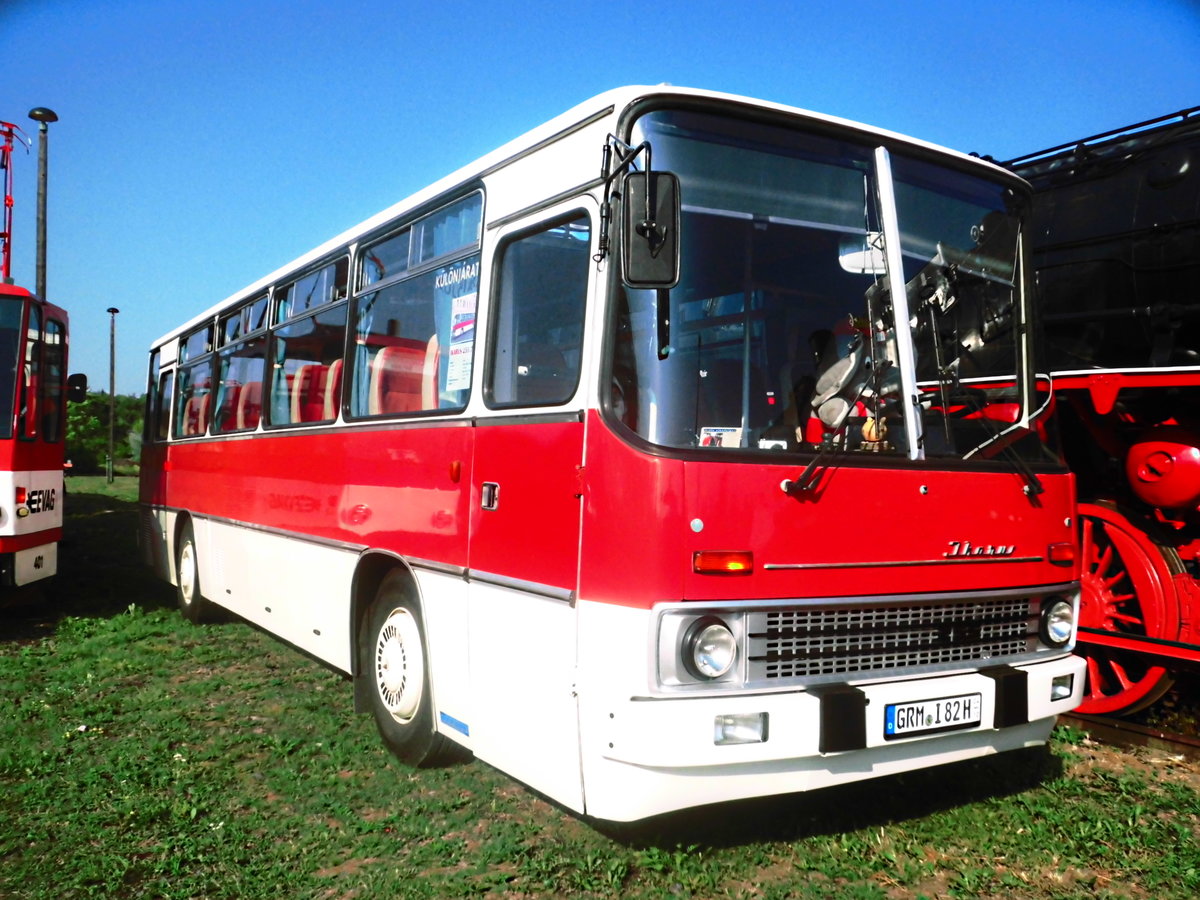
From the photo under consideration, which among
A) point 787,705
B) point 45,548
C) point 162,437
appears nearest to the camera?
point 787,705

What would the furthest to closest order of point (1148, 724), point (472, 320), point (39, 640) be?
point (39, 640) < point (1148, 724) < point (472, 320)

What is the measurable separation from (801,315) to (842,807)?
228cm

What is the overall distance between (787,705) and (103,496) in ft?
85.7

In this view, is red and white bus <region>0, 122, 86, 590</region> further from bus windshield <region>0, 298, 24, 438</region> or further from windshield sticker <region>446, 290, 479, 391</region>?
windshield sticker <region>446, 290, 479, 391</region>

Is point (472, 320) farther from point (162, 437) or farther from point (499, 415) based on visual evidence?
point (162, 437)

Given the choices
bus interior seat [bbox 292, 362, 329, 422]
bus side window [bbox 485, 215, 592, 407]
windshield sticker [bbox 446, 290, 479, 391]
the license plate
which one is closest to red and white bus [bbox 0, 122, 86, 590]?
bus interior seat [bbox 292, 362, 329, 422]

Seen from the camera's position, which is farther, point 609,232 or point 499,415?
point 499,415

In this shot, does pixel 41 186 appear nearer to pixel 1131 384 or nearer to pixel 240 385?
pixel 240 385

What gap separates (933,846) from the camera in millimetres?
4441

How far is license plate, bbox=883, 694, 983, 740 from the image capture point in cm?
398

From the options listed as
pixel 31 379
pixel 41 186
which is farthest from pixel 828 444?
pixel 41 186

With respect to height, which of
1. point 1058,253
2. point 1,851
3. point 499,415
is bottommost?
point 1,851

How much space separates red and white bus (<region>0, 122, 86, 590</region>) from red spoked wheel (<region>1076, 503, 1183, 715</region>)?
8.34 meters

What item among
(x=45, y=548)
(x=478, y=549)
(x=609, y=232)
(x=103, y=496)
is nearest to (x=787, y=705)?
(x=478, y=549)
